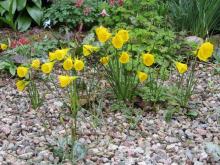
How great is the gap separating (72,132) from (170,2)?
2505 mm

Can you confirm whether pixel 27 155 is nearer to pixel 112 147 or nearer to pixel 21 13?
pixel 112 147

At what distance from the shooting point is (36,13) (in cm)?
548

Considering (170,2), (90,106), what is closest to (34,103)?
(90,106)

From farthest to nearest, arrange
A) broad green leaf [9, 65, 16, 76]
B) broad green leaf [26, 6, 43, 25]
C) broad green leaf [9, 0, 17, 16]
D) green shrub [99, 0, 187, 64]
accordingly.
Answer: broad green leaf [26, 6, 43, 25] < broad green leaf [9, 0, 17, 16] < green shrub [99, 0, 187, 64] < broad green leaf [9, 65, 16, 76]

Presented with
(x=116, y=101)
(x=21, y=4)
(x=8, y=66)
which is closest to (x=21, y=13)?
(x=21, y=4)

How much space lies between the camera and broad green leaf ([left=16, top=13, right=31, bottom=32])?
5444 millimetres

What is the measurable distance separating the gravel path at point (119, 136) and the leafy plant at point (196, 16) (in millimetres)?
1312

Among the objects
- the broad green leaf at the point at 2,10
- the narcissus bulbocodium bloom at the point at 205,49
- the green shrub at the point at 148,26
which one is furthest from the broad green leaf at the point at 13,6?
the narcissus bulbocodium bloom at the point at 205,49

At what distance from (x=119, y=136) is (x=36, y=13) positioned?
2.53m

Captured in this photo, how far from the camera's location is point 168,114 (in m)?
3.55

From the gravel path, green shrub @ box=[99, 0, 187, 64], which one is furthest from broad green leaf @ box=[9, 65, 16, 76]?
green shrub @ box=[99, 0, 187, 64]

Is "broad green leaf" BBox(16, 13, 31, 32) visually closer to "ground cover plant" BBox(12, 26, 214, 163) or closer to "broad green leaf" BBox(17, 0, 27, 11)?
"broad green leaf" BBox(17, 0, 27, 11)

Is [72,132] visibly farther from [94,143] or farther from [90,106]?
[90,106]

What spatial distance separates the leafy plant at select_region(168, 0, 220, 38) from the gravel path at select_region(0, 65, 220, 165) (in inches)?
51.7
